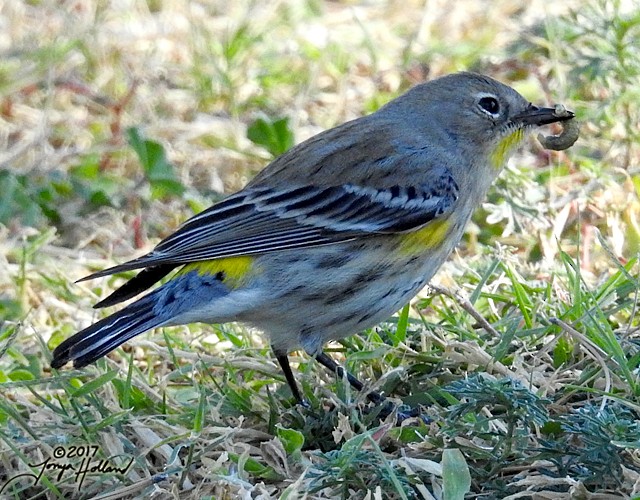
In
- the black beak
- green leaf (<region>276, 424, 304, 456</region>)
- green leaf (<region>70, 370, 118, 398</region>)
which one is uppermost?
the black beak

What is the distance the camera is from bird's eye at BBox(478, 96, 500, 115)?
4465 millimetres

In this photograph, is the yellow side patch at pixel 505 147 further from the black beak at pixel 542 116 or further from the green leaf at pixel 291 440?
the green leaf at pixel 291 440

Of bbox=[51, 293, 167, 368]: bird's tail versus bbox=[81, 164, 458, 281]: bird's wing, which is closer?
bbox=[51, 293, 167, 368]: bird's tail

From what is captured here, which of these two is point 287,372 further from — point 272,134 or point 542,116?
point 272,134

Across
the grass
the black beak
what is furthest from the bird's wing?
the black beak

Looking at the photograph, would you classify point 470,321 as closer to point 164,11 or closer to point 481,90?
point 481,90

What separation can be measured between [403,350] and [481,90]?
118cm

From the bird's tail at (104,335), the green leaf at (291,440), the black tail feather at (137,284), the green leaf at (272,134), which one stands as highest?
the green leaf at (272,134)

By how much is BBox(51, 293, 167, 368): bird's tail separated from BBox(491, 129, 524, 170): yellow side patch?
1491 millimetres

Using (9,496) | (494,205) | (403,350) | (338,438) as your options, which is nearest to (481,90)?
(494,205)

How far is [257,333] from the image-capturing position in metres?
4.50

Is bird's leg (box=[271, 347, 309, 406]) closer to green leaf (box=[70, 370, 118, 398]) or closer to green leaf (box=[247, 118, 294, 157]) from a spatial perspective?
green leaf (box=[70, 370, 118, 398])

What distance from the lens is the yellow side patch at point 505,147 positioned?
4469mm

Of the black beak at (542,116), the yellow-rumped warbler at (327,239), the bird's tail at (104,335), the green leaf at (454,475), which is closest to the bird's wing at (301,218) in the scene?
the yellow-rumped warbler at (327,239)
